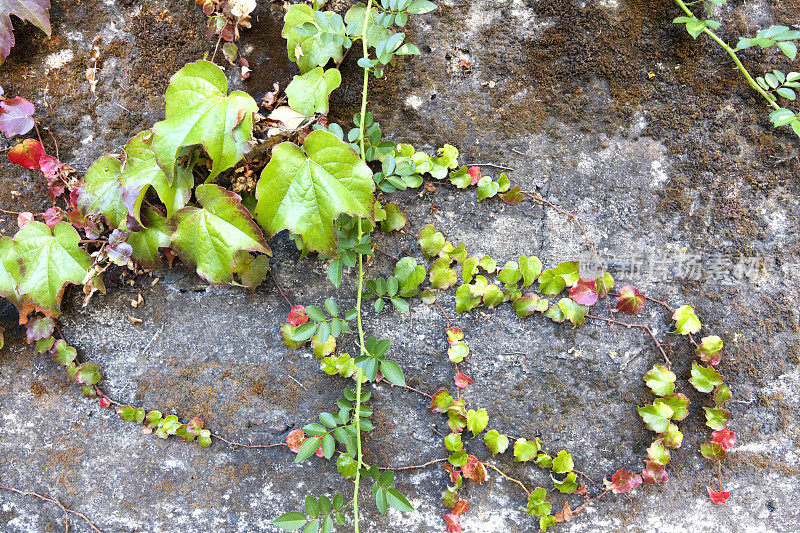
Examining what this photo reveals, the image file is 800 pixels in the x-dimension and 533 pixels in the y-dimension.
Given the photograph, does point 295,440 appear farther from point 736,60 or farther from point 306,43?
point 736,60

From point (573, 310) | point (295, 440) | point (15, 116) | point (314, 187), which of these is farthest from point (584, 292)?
point (15, 116)

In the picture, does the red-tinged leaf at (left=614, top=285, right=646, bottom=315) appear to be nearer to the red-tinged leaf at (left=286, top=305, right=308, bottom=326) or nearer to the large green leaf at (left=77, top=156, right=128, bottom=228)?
the red-tinged leaf at (left=286, top=305, right=308, bottom=326)

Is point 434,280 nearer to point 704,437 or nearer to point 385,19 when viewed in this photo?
point 385,19

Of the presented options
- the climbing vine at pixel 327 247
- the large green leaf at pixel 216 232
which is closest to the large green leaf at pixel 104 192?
the climbing vine at pixel 327 247

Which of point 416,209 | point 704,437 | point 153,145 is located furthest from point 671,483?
point 153,145

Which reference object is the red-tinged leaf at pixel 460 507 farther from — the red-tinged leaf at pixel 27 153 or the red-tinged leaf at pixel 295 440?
the red-tinged leaf at pixel 27 153

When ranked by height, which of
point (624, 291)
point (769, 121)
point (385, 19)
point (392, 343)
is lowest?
point (392, 343)
